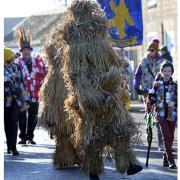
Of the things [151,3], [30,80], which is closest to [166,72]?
[30,80]

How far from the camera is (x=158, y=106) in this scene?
9.70 m

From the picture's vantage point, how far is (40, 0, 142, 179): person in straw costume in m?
8.06

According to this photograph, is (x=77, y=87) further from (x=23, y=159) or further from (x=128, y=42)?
(x=128, y=42)

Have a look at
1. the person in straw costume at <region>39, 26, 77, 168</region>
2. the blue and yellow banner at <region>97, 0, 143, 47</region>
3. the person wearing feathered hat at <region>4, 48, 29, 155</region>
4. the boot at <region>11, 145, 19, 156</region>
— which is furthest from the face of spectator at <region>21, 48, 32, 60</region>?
the person in straw costume at <region>39, 26, 77, 168</region>

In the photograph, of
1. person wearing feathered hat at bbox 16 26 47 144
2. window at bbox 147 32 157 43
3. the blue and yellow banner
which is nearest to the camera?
person wearing feathered hat at bbox 16 26 47 144

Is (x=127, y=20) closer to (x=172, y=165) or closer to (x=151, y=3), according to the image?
(x=172, y=165)

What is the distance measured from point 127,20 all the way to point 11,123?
353 centimetres

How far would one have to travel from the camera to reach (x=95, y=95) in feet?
26.2

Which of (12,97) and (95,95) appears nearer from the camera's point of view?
(95,95)

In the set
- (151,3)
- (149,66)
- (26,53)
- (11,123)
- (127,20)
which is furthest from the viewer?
(151,3)

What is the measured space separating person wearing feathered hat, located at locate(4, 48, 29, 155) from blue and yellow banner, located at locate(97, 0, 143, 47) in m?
2.63

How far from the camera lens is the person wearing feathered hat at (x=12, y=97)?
11195 millimetres

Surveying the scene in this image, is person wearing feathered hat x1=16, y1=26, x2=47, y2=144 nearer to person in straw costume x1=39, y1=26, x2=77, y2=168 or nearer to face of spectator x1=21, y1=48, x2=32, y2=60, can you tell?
face of spectator x1=21, y1=48, x2=32, y2=60

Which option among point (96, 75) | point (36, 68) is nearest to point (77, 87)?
point (96, 75)
